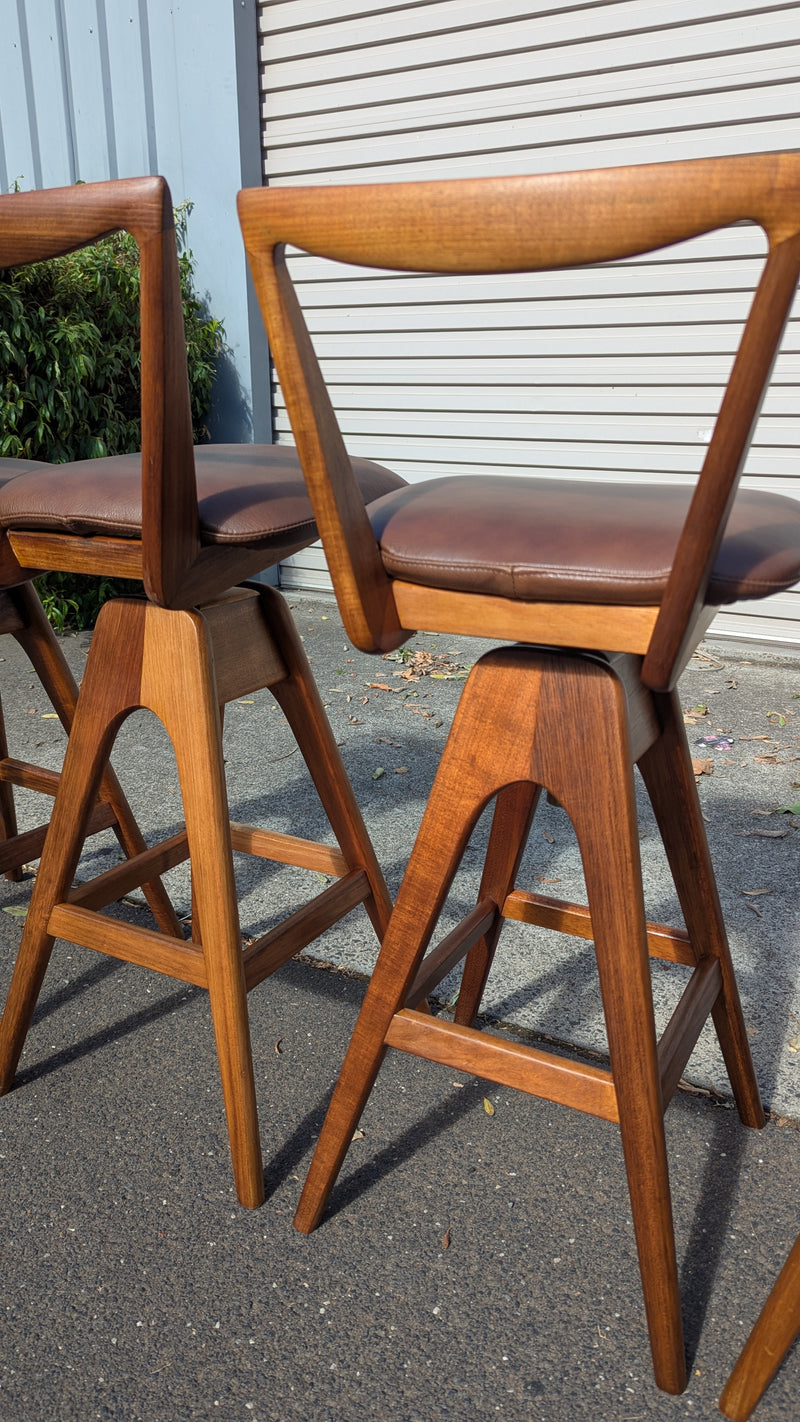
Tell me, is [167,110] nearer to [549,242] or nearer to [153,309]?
[153,309]

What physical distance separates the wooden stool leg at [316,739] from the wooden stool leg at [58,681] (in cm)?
56

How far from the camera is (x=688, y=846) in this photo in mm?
1600

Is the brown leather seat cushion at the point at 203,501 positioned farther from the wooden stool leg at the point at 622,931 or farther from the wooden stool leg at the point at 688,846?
the wooden stool leg at the point at 688,846

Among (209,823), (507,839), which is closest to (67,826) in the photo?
(209,823)

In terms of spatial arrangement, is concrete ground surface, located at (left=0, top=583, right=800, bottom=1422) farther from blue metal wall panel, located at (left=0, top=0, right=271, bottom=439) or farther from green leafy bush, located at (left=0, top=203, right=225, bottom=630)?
blue metal wall panel, located at (left=0, top=0, right=271, bottom=439)

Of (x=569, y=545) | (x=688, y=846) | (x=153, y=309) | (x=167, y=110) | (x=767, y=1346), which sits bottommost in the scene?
(x=767, y=1346)

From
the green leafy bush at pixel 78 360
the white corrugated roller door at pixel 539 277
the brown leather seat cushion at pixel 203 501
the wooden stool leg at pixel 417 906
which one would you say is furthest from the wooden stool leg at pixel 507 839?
the green leafy bush at pixel 78 360

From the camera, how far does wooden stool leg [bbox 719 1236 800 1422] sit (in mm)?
1207

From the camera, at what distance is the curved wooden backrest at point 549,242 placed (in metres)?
0.89

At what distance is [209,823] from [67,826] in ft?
1.01

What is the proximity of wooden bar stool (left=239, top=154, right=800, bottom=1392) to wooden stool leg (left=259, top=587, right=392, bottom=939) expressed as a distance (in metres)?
0.43

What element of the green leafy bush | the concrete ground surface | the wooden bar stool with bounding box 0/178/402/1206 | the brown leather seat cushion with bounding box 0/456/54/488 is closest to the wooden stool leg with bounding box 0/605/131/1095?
the wooden bar stool with bounding box 0/178/402/1206

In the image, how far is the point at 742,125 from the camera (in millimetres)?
4039

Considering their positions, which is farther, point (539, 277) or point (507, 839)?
point (539, 277)
